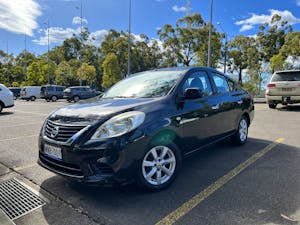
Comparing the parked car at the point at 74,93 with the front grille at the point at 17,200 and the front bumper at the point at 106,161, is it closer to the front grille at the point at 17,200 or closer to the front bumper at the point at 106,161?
the front grille at the point at 17,200

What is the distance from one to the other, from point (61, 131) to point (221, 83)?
3.00m

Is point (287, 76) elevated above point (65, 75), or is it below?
below

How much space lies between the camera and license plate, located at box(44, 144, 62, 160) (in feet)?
9.57

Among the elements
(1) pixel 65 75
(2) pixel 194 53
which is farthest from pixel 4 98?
(1) pixel 65 75

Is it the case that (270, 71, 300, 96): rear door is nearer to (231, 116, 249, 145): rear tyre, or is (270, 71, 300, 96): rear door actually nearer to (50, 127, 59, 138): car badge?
(231, 116, 249, 145): rear tyre

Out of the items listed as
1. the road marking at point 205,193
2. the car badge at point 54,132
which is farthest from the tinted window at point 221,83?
the car badge at point 54,132

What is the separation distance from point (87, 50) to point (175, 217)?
5596cm

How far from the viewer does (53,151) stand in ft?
9.83

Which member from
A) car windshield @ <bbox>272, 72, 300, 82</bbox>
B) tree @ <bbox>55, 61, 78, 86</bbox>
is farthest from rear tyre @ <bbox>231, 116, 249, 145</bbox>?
tree @ <bbox>55, 61, 78, 86</bbox>

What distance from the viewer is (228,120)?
4.63 m

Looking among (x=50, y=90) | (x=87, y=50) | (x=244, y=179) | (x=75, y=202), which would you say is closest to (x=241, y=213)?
(x=244, y=179)

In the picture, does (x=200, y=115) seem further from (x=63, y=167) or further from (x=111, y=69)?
(x=111, y=69)

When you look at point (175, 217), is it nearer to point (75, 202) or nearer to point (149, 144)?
point (149, 144)

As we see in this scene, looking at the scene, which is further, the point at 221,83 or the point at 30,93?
the point at 30,93
